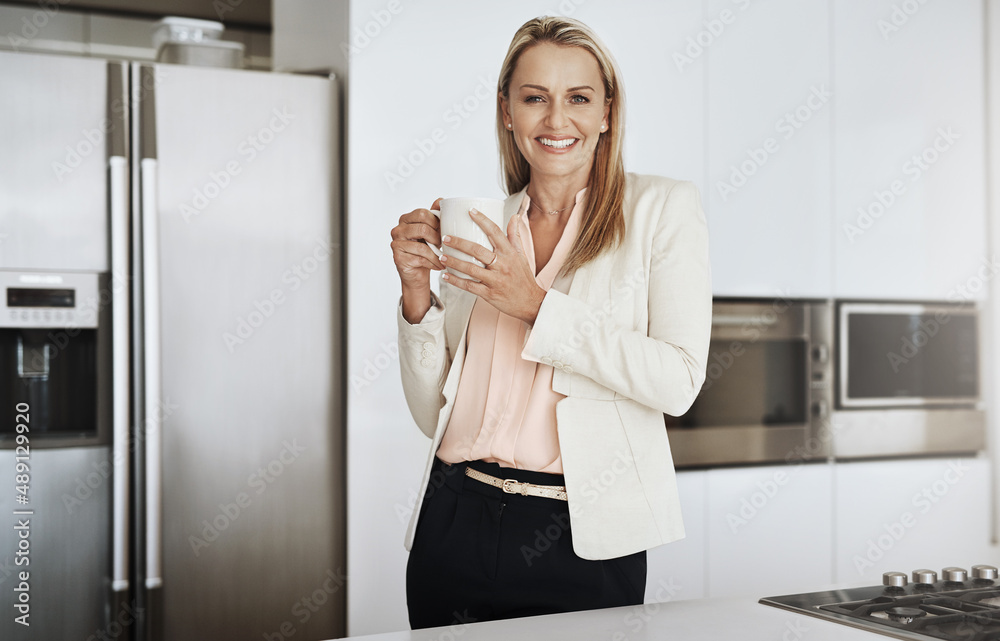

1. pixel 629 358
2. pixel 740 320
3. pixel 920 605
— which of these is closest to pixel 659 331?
pixel 629 358

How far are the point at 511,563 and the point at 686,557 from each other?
1.45 meters

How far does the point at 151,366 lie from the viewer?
6.68 ft

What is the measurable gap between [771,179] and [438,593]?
1.81 metres

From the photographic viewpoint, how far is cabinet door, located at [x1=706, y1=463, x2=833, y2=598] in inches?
98.3

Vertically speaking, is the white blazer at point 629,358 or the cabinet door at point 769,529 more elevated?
the white blazer at point 629,358

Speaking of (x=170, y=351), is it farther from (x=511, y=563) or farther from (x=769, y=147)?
(x=769, y=147)

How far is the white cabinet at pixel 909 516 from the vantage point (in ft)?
8.67

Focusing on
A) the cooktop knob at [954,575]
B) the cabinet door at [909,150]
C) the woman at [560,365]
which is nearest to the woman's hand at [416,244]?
the woman at [560,365]

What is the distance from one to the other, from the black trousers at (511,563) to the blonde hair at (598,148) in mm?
334

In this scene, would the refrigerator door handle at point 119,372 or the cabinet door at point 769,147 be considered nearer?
the refrigerator door handle at point 119,372

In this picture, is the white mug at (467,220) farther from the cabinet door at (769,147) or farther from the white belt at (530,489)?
the cabinet door at (769,147)

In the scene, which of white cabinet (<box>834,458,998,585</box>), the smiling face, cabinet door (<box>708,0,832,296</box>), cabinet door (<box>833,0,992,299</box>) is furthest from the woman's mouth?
white cabinet (<box>834,458,998,585</box>)

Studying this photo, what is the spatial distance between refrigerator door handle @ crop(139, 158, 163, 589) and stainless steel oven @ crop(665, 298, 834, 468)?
4.48ft

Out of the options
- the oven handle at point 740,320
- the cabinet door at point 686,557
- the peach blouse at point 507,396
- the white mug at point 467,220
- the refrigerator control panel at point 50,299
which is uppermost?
the white mug at point 467,220
